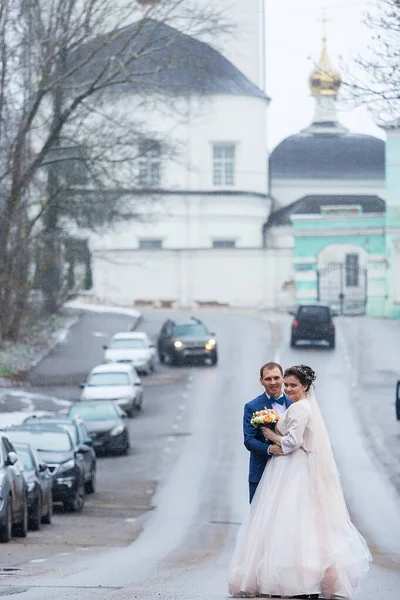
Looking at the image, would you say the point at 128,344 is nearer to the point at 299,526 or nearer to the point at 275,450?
the point at 275,450

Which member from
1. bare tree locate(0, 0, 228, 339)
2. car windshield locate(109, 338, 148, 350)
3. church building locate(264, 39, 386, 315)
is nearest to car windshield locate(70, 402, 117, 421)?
bare tree locate(0, 0, 228, 339)

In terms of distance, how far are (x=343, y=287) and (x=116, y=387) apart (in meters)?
37.3

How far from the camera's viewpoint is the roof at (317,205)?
73500 mm

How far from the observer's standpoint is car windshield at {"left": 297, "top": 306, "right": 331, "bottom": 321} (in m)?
49.1

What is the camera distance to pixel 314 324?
49156mm

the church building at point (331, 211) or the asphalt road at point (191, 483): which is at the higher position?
the church building at point (331, 211)

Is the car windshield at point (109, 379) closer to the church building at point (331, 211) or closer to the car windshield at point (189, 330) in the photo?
the car windshield at point (189, 330)

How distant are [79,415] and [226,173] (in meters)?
44.4

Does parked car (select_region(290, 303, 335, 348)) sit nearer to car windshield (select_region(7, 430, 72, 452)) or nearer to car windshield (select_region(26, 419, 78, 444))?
car windshield (select_region(26, 419, 78, 444))

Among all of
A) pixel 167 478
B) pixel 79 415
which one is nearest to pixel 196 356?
pixel 79 415

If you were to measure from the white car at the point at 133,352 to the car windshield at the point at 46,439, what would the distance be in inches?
792

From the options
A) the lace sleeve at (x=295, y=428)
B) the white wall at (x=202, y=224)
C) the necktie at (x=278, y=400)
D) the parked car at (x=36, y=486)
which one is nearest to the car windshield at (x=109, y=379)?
the parked car at (x=36, y=486)

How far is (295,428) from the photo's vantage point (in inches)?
411

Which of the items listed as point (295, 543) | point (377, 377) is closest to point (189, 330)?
point (377, 377)
